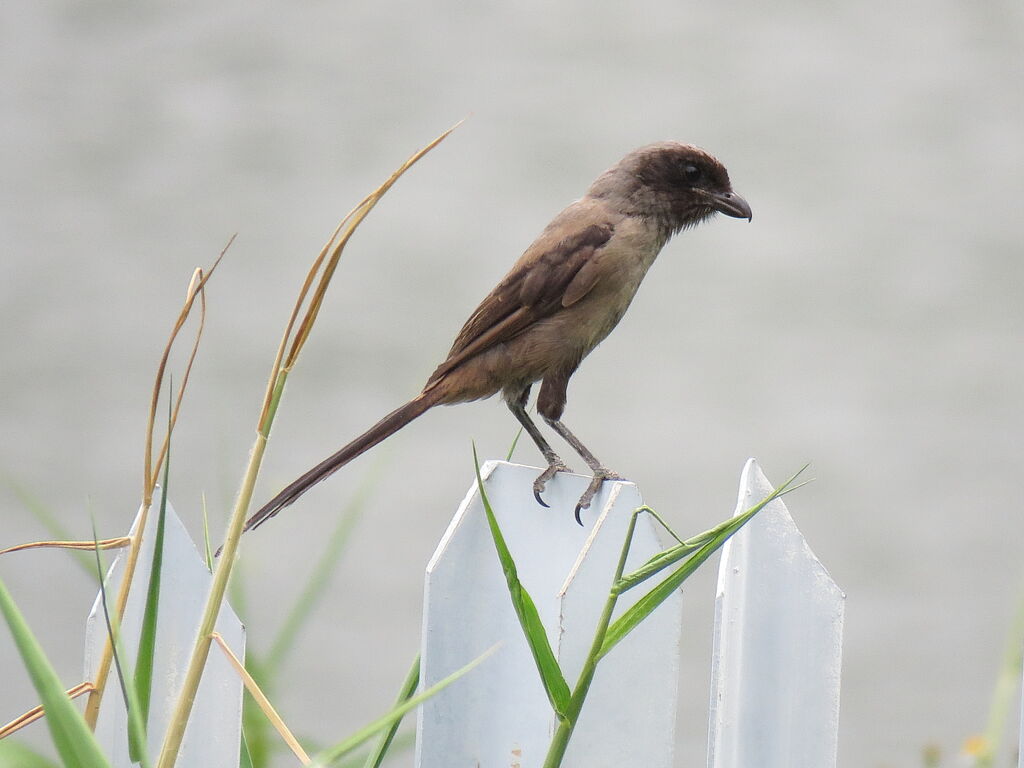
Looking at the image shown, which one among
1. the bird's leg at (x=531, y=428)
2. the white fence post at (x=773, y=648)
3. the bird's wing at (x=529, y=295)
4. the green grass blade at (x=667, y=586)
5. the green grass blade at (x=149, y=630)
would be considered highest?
the bird's wing at (x=529, y=295)

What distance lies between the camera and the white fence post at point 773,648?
4.58ft

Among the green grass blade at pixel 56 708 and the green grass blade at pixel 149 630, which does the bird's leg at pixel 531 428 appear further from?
the green grass blade at pixel 56 708

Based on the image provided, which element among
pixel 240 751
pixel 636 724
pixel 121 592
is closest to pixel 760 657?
pixel 636 724

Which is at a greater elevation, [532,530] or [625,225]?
[625,225]

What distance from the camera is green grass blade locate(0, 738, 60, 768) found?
3.23 feet

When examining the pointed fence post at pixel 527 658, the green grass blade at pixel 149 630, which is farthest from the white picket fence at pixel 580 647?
the green grass blade at pixel 149 630

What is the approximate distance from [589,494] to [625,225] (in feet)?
2.81

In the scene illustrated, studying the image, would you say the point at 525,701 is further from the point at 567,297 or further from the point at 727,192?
the point at 727,192

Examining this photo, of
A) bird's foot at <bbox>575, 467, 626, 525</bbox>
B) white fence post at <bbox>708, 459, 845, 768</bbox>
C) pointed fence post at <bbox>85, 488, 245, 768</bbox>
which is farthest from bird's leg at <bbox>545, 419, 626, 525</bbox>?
pointed fence post at <bbox>85, 488, 245, 768</bbox>

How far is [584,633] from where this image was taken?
130 cm

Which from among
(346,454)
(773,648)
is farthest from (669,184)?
(773,648)

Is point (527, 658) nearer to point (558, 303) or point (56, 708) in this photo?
point (56, 708)

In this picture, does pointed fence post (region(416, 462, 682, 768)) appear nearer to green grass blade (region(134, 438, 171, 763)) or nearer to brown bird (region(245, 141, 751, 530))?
green grass blade (region(134, 438, 171, 763))

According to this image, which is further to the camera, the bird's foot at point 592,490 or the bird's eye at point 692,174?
the bird's eye at point 692,174
